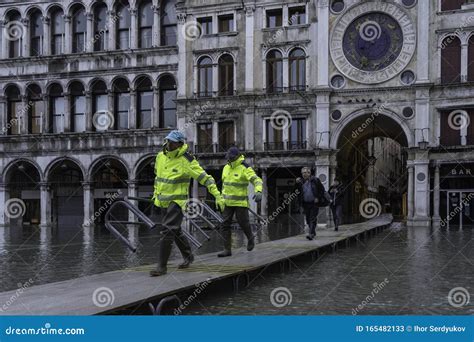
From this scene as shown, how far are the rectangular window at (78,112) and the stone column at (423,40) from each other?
19.4 meters

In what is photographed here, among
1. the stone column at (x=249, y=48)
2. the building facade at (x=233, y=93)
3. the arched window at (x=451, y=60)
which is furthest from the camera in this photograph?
the stone column at (x=249, y=48)

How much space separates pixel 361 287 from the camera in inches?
353

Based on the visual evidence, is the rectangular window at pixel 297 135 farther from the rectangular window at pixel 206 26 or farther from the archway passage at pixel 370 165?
the rectangular window at pixel 206 26

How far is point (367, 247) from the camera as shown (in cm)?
1670

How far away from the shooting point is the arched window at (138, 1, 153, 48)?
1544 inches

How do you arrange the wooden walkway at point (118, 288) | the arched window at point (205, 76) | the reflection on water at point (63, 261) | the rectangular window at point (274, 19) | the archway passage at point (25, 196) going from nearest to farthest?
the wooden walkway at point (118, 288)
the reflection on water at point (63, 261)
the rectangular window at point (274, 19)
the arched window at point (205, 76)
the archway passage at point (25, 196)

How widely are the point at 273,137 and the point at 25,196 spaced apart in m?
16.7

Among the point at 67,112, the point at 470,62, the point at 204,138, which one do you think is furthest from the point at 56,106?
the point at 470,62

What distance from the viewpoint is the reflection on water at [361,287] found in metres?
7.19

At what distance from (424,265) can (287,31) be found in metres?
25.8

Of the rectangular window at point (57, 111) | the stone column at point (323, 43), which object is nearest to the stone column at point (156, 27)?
the rectangular window at point (57, 111)

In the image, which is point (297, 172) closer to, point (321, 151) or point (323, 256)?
point (321, 151)

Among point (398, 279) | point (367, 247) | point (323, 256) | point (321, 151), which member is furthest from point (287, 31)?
point (398, 279)

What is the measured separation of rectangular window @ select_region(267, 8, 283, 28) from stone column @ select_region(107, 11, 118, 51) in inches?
365
